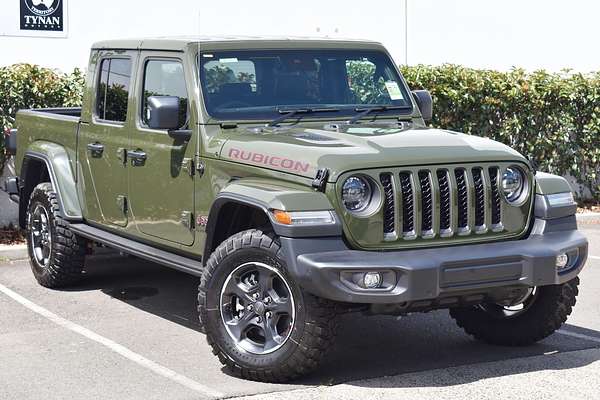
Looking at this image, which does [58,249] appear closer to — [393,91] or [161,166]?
[161,166]

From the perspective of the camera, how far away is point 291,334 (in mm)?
5910

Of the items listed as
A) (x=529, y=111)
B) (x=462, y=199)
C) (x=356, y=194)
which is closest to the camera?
(x=356, y=194)

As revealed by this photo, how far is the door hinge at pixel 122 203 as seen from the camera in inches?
301

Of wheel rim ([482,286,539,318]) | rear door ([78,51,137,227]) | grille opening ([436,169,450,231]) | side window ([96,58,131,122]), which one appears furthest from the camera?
side window ([96,58,131,122])

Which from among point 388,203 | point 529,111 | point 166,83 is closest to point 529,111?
point 529,111

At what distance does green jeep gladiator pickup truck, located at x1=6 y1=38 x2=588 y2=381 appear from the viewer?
588cm

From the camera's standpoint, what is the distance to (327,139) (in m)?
6.47

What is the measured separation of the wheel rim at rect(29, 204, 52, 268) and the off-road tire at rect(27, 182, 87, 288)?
0.17 feet

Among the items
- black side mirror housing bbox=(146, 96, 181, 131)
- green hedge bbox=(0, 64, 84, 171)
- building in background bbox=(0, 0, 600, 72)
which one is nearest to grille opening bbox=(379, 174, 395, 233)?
black side mirror housing bbox=(146, 96, 181, 131)

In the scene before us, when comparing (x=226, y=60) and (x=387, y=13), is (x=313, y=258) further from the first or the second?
(x=387, y=13)

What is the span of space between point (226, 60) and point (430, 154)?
1.66 meters

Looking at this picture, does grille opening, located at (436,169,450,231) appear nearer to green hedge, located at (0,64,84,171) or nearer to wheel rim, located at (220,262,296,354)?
wheel rim, located at (220,262,296,354)

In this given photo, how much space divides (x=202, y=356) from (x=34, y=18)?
6.87 meters

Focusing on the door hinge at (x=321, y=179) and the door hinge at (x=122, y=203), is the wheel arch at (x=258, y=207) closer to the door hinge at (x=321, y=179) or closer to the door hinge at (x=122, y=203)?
the door hinge at (x=321, y=179)
